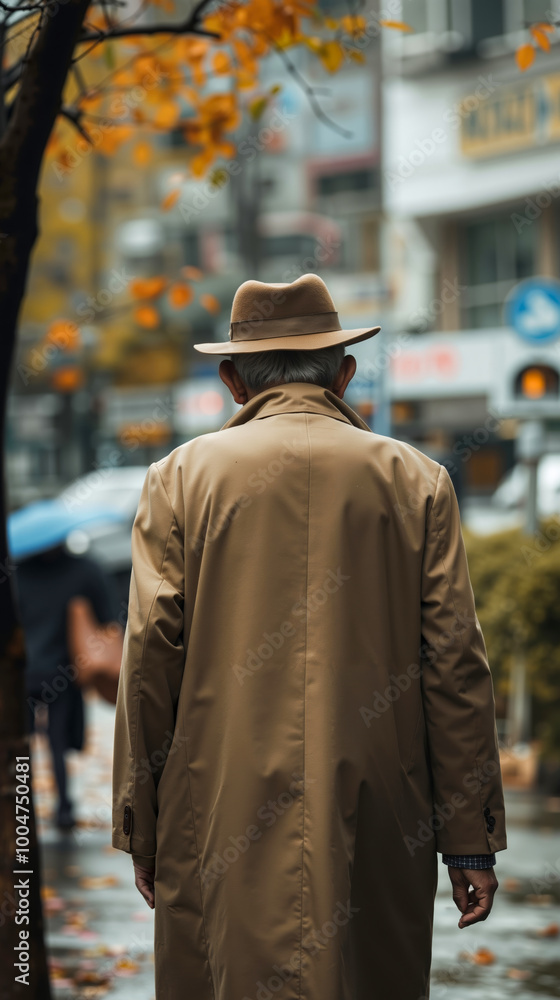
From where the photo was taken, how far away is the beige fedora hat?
2828 millimetres

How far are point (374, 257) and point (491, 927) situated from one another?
31.8 m

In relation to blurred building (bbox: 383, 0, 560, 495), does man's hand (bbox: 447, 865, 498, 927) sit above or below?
below

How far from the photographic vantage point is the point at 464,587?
2725 mm

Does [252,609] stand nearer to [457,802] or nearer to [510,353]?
[457,802]

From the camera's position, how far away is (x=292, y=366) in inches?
113

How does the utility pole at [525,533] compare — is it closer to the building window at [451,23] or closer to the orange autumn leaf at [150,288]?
the orange autumn leaf at [150,288]

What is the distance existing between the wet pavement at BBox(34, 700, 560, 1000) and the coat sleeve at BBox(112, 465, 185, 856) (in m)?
1.99

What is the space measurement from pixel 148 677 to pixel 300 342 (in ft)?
2.66

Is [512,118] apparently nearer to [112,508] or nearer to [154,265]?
[112,508]

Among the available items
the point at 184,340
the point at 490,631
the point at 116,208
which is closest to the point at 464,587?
the point at 490,631

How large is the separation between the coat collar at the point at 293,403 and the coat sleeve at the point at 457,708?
0.33 m

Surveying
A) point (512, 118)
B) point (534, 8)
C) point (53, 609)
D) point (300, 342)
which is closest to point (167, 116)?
point (53, 609)

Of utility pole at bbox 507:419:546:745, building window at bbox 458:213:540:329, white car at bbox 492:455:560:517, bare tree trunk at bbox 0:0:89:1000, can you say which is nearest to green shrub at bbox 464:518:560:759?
utility pole at bbox 507:419:546:745

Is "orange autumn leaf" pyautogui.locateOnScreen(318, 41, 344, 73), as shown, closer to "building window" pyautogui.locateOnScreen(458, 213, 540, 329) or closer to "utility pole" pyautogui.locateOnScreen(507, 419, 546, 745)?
"utility pole" pyautogui.locateOnScreen(507, 419, 546, 745)
